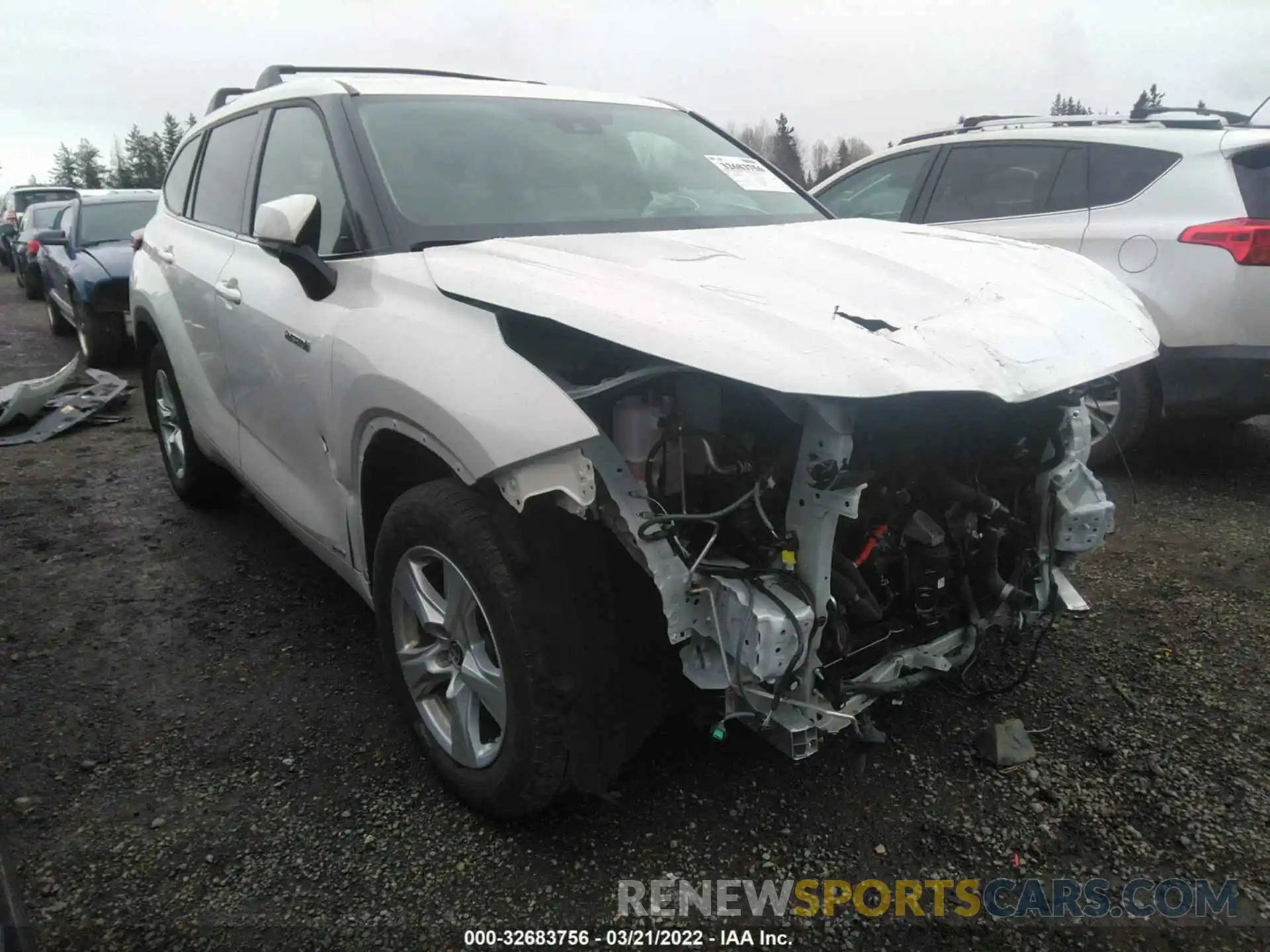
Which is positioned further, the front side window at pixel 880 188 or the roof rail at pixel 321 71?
the front side window at pixel 880 188

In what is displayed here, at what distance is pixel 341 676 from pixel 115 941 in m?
1.08

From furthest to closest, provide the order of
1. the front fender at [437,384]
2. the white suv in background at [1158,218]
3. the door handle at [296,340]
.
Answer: the white suv in background at [1158,218] < the door handle at [296,340] < the front fender at [437,384]

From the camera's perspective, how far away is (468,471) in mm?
1909

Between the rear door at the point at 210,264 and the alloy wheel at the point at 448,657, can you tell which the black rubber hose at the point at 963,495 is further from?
the rear door at the point at 210,264

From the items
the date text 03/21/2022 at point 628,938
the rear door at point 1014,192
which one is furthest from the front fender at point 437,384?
the rear door at point 1014,192

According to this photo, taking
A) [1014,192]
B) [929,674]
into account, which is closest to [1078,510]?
[929,674]

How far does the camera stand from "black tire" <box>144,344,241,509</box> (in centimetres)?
413

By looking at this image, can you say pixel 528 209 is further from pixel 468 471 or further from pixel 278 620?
pixel 278 620

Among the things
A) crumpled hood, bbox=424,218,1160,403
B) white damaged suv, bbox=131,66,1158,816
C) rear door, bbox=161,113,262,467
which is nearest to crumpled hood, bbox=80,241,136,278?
rear door, bbox=161,113,262,467

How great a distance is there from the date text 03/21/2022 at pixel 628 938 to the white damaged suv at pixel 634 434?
28 cm

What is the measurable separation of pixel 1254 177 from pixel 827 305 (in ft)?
11.2

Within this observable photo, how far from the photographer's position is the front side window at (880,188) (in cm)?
548

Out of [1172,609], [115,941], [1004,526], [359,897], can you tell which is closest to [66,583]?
[115,941]

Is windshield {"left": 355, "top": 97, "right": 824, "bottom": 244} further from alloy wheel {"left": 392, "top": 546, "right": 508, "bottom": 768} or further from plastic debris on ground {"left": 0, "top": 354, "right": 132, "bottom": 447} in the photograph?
plastic debris on ground {"left": 0, "top": 354, "right": 132, "bottom": 447}
